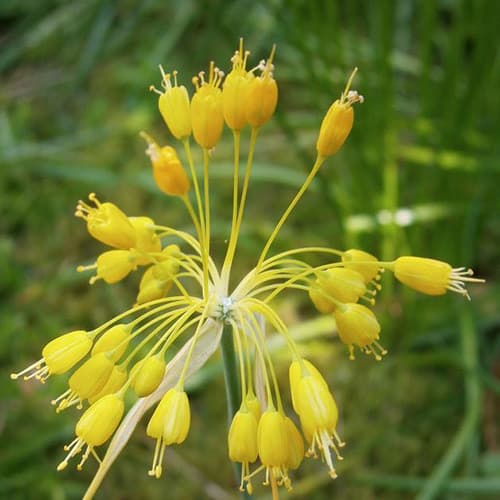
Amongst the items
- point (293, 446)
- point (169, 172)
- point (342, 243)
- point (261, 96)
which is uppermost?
point (261, 96)

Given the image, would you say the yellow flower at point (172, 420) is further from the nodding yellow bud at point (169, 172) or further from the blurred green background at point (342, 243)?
the blurred green background at point (342, 243)

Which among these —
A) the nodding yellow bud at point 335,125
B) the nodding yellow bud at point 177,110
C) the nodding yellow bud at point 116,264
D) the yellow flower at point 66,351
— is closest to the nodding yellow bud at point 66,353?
the yellow flower at point 66,351

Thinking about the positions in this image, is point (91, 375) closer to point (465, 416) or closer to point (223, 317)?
point (223, 317)

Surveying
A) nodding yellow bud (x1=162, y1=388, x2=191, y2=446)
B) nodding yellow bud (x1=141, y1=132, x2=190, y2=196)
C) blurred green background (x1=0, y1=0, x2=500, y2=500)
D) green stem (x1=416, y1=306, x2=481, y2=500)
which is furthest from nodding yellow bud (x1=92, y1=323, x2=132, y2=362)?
green stem (x1=416, y1=306, x2=481, y2=500)

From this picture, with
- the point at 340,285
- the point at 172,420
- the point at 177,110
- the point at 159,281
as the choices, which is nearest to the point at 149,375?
the point at 172,420

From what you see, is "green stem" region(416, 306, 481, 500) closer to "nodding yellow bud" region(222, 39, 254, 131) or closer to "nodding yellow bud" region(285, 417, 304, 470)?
"nodding yellow bud" region(285, 417, 304, 470)
